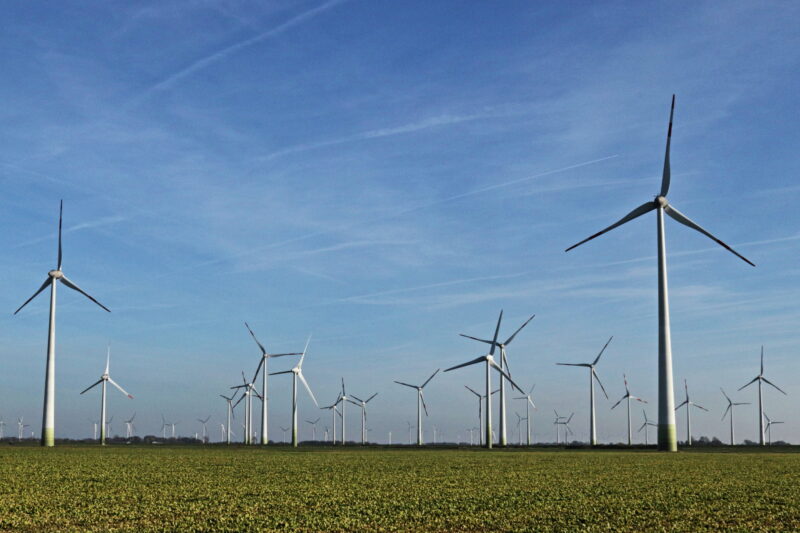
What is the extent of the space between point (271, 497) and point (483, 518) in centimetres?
612

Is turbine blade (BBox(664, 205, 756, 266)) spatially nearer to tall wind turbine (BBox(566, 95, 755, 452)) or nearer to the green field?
tall wind turbine (BBox(566, 95, 755, 452))

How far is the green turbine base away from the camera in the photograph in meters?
66.4

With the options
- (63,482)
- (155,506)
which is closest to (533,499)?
A: (155,506)

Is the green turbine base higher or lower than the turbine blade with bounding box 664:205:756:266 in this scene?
lower

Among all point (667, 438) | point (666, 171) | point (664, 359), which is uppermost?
point (666, 171)

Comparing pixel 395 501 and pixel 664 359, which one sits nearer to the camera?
pixel 395 501

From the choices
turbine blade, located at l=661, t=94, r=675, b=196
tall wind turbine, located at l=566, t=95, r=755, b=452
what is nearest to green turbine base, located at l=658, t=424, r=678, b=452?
tall wind turbine, located at l=566, t=95, r=755, b=452

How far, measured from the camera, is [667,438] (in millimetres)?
66562

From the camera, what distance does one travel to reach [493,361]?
118 meters

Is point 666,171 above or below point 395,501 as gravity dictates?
above

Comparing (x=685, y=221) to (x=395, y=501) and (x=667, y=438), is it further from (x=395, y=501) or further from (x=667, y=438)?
(x=395, y=501)

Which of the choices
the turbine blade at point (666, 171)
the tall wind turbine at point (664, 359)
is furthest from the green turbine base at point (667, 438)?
the turbine blade at point (666, 171)

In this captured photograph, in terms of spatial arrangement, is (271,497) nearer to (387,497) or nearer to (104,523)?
(387,497)

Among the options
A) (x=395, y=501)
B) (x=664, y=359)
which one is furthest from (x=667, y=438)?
(x=395, y=501)
